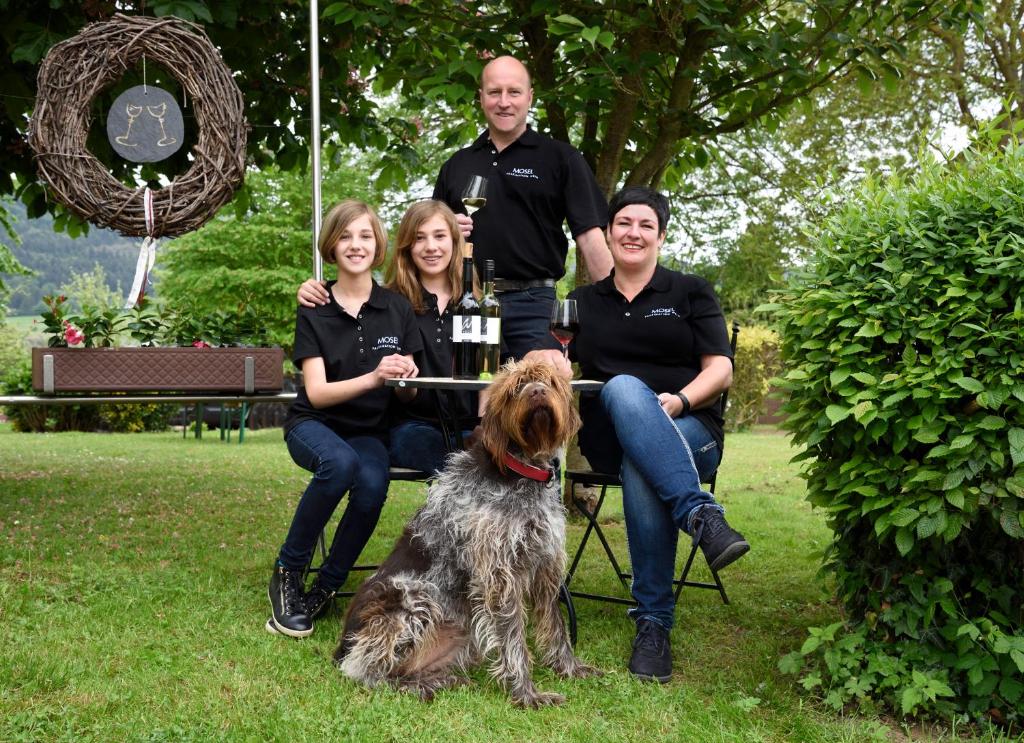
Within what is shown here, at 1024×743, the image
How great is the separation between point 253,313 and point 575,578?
106 inches

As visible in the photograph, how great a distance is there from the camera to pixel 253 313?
20.3 ft

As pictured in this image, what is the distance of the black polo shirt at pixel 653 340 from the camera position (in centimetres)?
432

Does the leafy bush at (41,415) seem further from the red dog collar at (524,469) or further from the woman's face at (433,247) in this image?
the red dog collar at (524,469)

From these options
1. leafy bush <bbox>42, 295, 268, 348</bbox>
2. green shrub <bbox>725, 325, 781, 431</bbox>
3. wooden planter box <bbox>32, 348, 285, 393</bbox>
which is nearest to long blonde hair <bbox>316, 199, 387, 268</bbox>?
wooden planter box <bbox>32, 348, 285, 393</bbox>

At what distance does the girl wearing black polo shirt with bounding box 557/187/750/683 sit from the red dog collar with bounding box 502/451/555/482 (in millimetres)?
462

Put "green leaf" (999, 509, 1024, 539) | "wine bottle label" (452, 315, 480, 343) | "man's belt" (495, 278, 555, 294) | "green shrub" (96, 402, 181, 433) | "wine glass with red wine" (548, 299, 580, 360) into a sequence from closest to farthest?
1. "green leaf" (999, 509, 1024, 539)
2. "wine glass with red wine" (548, 299, 580, 360)
3. "wine bottle label" (452, 315, 480, 343)
4. "man's belt" (495, 278, 555, 294)
5. "green shrub" (96, 402, 181, 433)

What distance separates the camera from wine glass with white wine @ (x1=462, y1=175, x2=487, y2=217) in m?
4.60

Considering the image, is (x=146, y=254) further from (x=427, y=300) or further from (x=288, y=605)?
(x=288, y=605)

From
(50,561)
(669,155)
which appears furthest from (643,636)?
(669,155)

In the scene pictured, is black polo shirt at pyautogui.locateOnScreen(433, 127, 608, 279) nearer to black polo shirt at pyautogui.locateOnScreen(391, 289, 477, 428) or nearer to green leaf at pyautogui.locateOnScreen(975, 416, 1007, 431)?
black polo shirt at pyautogui.locateOnScreen(391, 289, 477, 428)

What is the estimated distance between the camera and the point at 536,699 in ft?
11.3

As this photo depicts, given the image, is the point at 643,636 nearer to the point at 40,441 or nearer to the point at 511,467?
the point at 511,467

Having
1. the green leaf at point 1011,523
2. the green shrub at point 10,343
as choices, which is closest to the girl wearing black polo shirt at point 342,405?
the green leaf at point 1011,523

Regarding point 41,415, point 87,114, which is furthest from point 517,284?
point 41,415
